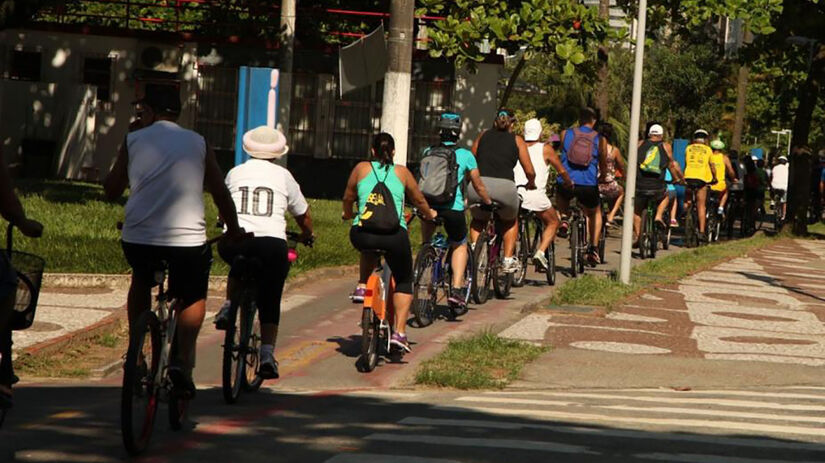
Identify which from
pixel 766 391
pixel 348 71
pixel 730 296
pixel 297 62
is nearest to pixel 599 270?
pixel 730 296

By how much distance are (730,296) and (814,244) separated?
1250 centimetres

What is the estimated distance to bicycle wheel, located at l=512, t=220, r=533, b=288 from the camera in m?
17.1

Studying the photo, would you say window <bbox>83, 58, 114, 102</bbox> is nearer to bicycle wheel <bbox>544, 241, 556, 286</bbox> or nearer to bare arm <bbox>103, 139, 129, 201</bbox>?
bicycle wheel <bbox>544, 241, 556, 286</bbox>

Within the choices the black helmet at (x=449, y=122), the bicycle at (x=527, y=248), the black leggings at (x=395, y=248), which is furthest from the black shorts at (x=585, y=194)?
the black leggings at (x=395, y=248)

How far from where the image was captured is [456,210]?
14.2 meters

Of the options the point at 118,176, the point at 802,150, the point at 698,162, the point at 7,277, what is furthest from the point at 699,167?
the point at 7,277

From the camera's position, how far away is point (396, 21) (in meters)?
17.5

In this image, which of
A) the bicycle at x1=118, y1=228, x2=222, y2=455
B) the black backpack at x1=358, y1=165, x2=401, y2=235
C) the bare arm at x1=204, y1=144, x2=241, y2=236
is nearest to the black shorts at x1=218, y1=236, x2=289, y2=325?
the bare arm at x1=204, y1=144, x2=241, y2=236

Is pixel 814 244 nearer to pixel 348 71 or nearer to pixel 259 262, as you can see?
pixel 348 71

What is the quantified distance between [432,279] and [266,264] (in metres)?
4.38

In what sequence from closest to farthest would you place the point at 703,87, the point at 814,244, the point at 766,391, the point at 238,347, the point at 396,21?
the point at 238,347, the point at 766,391, the point at 396,21, the point at 814,244, the point at 703,87

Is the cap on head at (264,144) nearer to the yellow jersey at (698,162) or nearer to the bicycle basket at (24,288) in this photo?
the bicycle basket at (24,288)

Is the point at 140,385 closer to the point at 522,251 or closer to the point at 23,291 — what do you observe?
the point at 23,291

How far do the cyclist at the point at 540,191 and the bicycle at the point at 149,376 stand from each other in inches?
346
